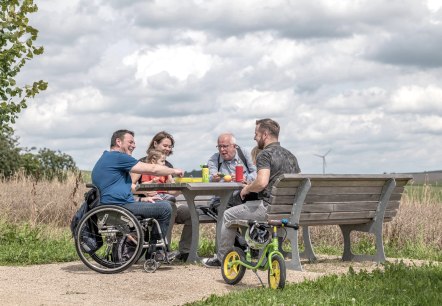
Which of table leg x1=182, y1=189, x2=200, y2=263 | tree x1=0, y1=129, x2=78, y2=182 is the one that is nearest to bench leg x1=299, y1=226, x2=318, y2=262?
table leg x1=182, y1=189, x2=200, y2=263

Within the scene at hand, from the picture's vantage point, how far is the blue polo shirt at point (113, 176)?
32.2 ft

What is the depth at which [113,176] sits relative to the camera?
32.2ft

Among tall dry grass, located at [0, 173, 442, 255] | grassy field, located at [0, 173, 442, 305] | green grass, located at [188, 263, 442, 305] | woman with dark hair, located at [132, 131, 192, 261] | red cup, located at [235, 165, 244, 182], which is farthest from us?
tall dry grass, located at [0, 173, 442, 255]

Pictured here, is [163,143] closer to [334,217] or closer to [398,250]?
[334,217]

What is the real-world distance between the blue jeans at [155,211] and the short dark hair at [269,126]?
140 cm

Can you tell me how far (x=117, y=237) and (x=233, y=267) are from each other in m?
1.61

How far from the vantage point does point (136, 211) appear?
981cm

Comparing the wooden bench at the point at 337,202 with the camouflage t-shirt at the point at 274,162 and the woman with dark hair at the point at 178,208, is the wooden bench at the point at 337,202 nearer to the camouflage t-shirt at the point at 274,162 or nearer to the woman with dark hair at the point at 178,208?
the camouflage t-shirt at the point at 274,162

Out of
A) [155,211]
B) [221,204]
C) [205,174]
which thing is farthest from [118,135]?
[221,204]

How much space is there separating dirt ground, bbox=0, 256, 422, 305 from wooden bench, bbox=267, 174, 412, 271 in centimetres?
58

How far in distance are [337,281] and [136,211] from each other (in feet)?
8.46

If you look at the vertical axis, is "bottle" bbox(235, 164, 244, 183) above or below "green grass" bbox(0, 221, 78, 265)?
above

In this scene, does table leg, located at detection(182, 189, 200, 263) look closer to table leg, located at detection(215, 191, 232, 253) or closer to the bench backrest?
table leg, located at detection(215, 191, 232, 253)

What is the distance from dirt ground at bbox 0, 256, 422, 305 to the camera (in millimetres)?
8141
